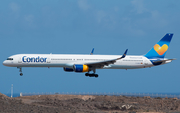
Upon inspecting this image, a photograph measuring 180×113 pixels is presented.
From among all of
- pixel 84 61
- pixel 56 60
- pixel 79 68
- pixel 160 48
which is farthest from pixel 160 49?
pixel 56 60

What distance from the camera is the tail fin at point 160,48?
60737 millimetres

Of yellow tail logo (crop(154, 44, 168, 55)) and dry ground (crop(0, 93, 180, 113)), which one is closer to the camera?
dry ground (crop(0, 93, 180, 113))

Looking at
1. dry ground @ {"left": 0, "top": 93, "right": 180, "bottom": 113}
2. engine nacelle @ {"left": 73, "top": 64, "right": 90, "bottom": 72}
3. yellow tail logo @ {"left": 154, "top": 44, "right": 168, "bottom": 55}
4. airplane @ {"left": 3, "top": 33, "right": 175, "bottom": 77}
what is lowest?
dry ground @ {"left": 0, "top": 93, "right": 180, "bottom": 113}

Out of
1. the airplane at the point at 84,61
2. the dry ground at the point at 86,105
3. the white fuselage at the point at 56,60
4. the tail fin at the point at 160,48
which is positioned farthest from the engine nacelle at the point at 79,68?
the tail fin at the point at 160,48

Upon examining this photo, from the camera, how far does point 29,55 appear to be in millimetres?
52312

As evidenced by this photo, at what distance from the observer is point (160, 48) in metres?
62.2

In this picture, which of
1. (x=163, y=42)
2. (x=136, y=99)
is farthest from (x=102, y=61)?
(x=163, y=42)

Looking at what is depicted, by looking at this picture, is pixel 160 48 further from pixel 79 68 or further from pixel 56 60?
pixel 56 60

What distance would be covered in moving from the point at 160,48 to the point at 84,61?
18993 millimetres

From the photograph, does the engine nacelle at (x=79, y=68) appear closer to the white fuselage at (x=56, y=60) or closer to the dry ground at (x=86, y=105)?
the white fuselage at (x=56, y=60)

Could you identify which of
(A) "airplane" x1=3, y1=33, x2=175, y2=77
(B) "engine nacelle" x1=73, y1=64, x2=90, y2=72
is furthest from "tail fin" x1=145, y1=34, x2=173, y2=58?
(B) "engine nacelle" x1=73, y1=64, x2=90, y2=72

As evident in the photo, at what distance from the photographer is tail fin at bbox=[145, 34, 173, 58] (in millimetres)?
60737

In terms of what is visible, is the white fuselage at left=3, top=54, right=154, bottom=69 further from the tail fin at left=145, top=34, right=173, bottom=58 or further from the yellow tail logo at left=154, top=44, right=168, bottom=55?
the yellow tail logo at left=154, top=44, right=168, bottom=55

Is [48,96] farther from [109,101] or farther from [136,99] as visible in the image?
[136,99]
